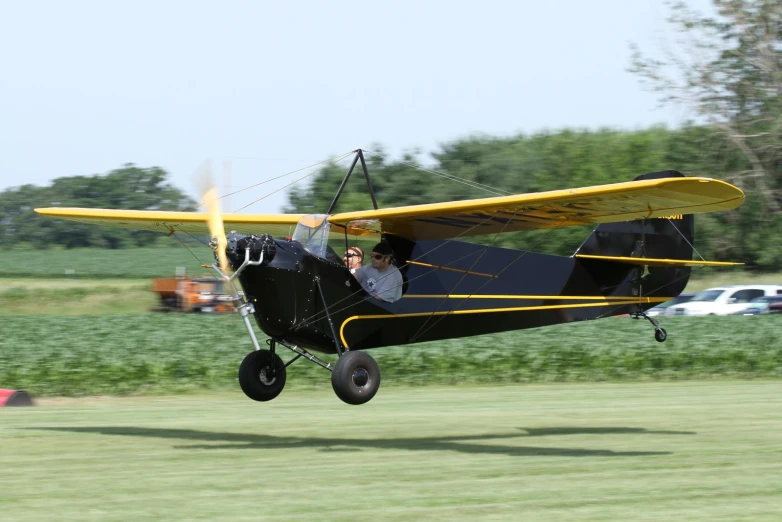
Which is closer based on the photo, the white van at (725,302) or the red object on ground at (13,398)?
the red object on ground at (13,398)

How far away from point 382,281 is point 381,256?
29 centimetres

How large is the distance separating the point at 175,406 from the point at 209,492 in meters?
9.13

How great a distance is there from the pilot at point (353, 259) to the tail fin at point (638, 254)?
3582 millimetres

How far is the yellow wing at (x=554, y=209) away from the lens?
10.3 metres

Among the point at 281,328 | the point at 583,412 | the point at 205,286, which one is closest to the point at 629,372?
the point at 583,412

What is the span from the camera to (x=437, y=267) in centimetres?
1279

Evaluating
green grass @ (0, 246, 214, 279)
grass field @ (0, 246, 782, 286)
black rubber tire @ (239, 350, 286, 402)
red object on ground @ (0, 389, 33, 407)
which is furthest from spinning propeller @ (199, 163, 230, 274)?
green grass @ (0, 246, 214, 279)

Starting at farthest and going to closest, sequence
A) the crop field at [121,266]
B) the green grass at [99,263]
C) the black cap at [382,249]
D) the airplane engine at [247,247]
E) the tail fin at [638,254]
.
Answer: the green grass at [99,263] → the crop field at [121,266] → the tail fin at [638,254] → the black cap at [382,249] → the airplane engine at [247,247]

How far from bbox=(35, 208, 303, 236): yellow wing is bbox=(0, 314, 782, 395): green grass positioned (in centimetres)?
637

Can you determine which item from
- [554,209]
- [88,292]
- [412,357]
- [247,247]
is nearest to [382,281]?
[247,247]

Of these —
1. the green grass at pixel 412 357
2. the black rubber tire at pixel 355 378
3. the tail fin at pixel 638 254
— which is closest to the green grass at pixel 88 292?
the green grass at pixel 412 357

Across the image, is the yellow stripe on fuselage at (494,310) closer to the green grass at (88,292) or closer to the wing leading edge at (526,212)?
the wing leading edge at (526,212)

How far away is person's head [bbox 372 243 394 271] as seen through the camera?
12328 millimetres

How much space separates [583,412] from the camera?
51.6 ft
